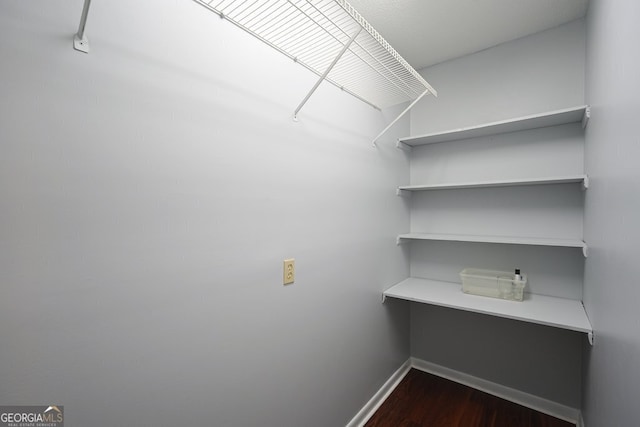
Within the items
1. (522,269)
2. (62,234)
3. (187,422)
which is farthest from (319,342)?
(522,269)

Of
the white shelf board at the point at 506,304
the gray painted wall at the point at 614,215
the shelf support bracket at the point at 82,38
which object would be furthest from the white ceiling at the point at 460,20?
the white shelf board at the point at 506,304

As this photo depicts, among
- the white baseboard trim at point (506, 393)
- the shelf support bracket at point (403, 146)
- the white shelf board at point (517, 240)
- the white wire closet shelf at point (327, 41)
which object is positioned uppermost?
the white wire closet shelf at point (327, 41)

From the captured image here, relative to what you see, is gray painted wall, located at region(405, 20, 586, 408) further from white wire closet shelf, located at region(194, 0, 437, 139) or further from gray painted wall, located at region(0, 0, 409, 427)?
gray painted wall, located at region(0, 0, 409, 427)

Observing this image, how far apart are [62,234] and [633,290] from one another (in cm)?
154

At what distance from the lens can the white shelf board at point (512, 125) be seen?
1.60 meters

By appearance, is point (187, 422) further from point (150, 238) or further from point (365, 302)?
point (365, 302)

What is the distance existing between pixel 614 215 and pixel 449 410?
5.48 ft

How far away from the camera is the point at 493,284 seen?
1924mm

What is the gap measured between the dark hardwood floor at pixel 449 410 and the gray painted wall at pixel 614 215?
1.76 ft

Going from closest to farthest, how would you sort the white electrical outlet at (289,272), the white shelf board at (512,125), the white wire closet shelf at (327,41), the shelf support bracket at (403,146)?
the white wire closet shelf at (327,41) → the white electrical outlet at (289,272) → the white shelf board at (512,125) → the shelf support bracket at (403,146)

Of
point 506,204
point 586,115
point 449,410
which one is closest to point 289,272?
point 449,410

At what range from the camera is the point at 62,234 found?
68cm

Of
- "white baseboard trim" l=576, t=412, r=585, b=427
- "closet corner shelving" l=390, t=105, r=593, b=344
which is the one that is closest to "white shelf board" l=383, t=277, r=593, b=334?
"closet corner shelving" l=390, t=105, r=593, b=344

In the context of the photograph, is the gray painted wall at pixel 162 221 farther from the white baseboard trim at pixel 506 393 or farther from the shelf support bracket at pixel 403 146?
the white baseboard trim at pixel 506 393
